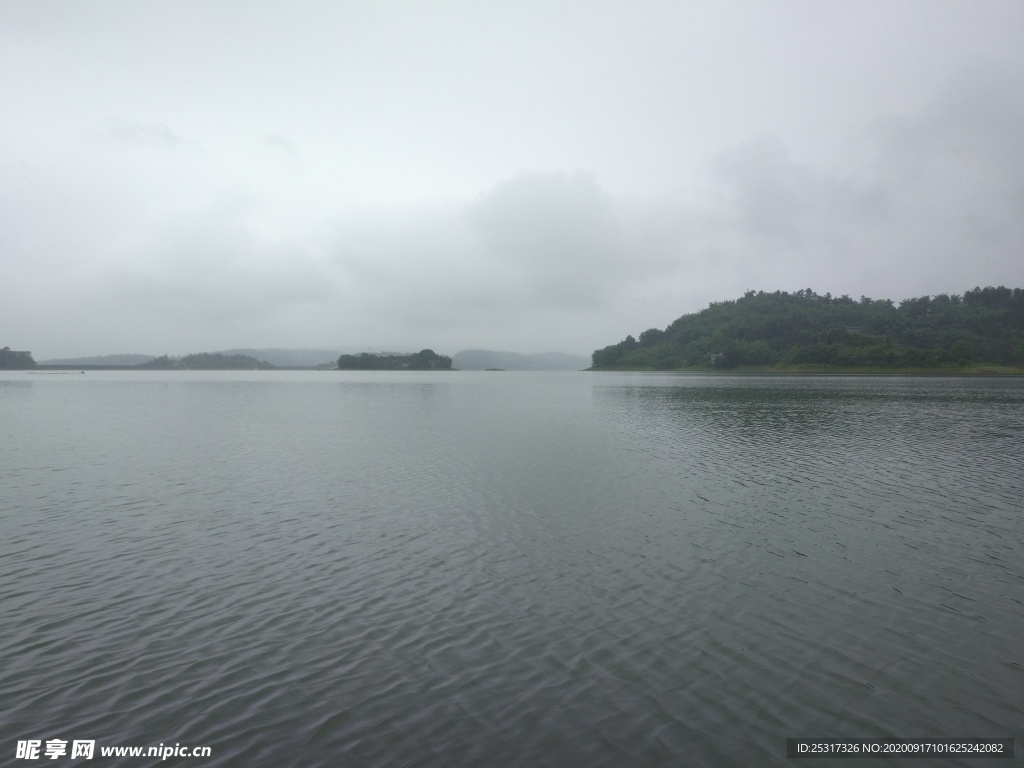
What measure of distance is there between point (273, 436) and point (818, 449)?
35.3 metres

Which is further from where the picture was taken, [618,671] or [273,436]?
[273,436]

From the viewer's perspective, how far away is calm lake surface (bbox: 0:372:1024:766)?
8.01 meters

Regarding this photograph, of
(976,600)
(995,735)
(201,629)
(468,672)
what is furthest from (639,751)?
(976,600)

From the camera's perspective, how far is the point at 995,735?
796 centimetres

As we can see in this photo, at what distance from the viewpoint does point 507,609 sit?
11.9 metres

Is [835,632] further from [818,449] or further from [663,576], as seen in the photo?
[818,449]

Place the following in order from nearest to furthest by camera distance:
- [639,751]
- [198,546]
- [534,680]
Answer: [639,751] < [534,680] < [198,546]

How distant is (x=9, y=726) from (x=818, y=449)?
3595 cm

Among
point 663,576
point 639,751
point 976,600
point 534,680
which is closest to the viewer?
point 639,751

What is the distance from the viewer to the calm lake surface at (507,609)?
8.01 m

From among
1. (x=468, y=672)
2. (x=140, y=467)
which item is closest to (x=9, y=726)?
(x=468, y=672)

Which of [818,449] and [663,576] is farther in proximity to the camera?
[818,449]

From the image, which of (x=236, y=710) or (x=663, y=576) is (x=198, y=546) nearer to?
(x=236, y=710)

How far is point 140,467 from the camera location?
2739 cm
